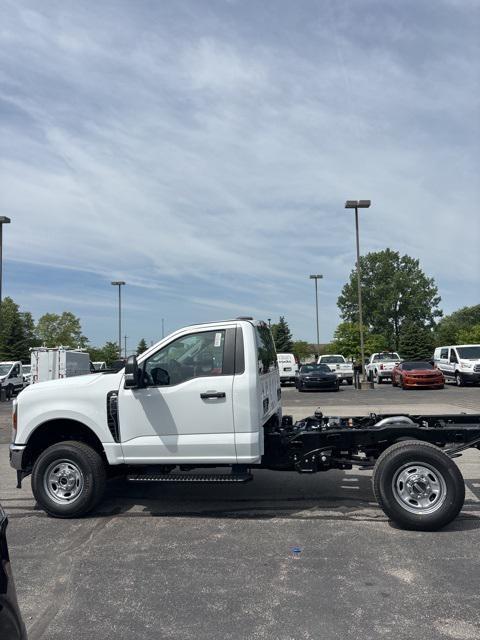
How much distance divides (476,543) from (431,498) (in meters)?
0.54

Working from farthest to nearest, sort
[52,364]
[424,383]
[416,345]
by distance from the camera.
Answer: [416,345], [424,383], [52,364]

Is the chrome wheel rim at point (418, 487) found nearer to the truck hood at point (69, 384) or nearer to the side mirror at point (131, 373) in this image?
the side mirror at point (131, 373)

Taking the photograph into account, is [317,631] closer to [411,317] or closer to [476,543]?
[476,543]

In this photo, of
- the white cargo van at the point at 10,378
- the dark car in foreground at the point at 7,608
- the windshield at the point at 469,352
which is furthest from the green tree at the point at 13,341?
the dark car in foreground at the point at 7,608

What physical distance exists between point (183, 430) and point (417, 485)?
2.32m

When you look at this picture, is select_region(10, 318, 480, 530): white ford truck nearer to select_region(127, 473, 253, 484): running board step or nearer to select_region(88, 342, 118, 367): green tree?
select_region(127, 473, 253, 484): running board step

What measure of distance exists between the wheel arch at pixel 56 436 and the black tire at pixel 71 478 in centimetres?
27

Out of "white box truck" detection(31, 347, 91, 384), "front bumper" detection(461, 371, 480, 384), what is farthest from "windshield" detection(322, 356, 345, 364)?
"white box truck" detection(31, 347, 91, 384)

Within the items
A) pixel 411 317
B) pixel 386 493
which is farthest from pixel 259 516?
pixel 411 317

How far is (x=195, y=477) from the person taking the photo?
230 inches

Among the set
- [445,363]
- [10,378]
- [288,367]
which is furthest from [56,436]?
[288,367]

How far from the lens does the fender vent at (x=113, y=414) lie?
19.5 feet

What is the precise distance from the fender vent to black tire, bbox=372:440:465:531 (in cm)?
263

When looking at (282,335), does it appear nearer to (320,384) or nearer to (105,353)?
(105,353)
